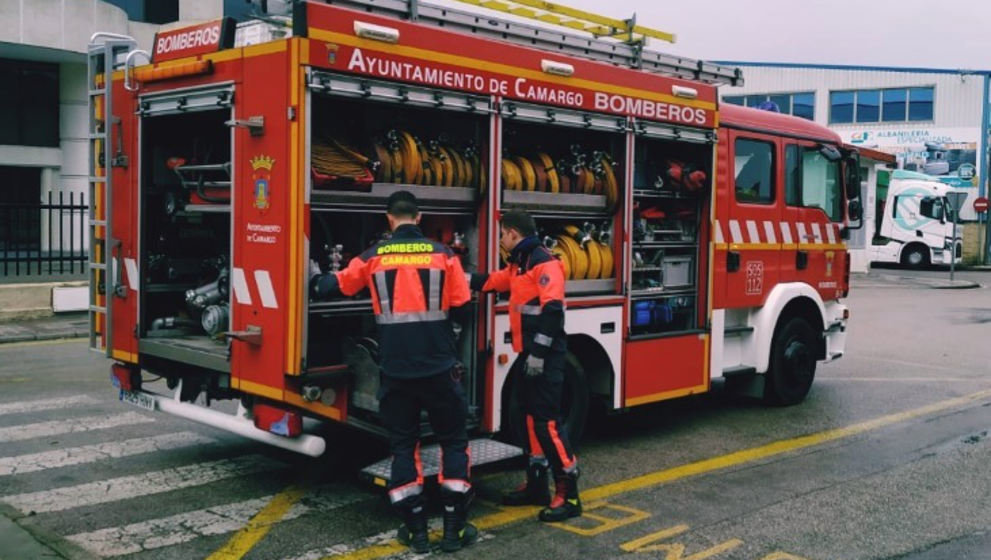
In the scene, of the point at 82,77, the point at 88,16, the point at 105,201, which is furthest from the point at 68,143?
the point at 105,201

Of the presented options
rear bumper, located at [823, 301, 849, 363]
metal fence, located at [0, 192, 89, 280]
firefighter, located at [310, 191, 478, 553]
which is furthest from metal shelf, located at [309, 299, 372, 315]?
metal fence, located at [0, 192, 89, 280]

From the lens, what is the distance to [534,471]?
19.9 feet

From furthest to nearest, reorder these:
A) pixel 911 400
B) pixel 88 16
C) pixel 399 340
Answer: pixel 88 16, pixel 911 400, pixel 399 340

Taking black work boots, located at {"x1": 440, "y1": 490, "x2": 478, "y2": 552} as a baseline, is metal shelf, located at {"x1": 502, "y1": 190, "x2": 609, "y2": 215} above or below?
above

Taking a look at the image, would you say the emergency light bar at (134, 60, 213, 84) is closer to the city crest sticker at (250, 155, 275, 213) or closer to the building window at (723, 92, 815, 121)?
the city crest sticker at (250, 155, 275, 213)

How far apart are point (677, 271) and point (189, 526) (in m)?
4.35

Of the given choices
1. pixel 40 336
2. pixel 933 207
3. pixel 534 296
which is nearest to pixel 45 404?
pixel 40 336

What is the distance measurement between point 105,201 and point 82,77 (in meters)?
17.6

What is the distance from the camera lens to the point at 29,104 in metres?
22.1

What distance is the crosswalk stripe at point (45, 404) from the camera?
28.2 ft

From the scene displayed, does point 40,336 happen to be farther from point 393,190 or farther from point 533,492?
point 533,492

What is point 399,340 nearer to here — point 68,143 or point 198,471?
point 198,471

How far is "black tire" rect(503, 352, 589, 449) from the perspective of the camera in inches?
267

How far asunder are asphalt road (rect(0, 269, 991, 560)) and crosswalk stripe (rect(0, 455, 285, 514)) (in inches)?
0.7
